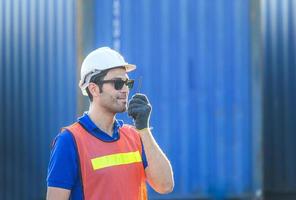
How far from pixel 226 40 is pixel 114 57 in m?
3.57

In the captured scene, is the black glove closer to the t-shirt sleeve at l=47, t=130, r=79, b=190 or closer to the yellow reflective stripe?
the yellow reflective stripe

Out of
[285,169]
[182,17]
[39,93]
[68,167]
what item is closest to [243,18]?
[182,17]

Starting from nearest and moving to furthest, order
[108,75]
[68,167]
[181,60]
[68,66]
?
[68,167] < [108,75] < [181,60] < [68,66]

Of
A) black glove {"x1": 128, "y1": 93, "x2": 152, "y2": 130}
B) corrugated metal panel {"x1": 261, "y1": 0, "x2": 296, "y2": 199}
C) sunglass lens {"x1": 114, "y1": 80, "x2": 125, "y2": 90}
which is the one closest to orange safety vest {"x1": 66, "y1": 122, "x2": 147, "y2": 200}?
black glove {"x1": 128, "y1": 93, "x2": 152, "y2": 130}

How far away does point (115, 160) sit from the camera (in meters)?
2.98

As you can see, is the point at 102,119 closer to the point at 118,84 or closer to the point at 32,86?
the point at 118,84

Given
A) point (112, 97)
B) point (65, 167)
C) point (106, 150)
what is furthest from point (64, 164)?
point (112, 97)

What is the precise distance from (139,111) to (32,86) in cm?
412

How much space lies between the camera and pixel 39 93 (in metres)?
7.01

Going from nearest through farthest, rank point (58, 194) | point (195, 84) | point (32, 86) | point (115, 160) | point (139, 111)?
point (58, 194) → point (115, 160) → point (139, 111) → point (195, 84) → point (32, 86)

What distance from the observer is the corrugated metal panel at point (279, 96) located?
700 centimetres

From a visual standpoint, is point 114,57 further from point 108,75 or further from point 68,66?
point 68,66

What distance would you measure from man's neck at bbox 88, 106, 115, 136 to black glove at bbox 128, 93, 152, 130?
0.10 m

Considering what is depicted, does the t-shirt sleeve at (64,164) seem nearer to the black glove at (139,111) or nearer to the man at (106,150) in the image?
the man at (106,150)
